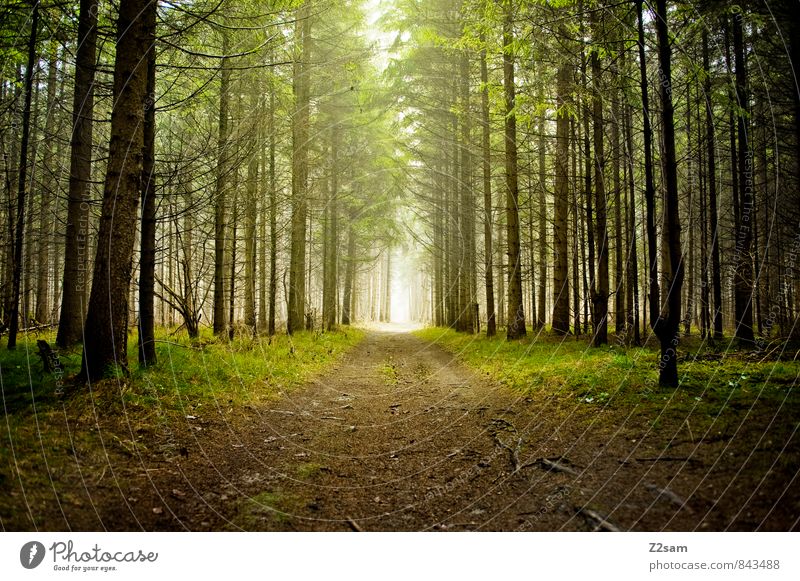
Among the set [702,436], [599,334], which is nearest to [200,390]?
[702,436]

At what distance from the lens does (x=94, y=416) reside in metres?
4.33

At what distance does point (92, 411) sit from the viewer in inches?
173

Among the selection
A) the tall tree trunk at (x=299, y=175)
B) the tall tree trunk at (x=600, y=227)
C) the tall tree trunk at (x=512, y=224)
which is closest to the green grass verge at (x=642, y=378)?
the tall tree trunk at (x=600, y=227)

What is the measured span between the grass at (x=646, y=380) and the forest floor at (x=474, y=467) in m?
0.04

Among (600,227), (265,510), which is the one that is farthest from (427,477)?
(600,227)

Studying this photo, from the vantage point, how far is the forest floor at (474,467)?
273cm

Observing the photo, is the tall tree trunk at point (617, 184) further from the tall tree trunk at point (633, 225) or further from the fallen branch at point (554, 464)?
the fallen branch at point (554, 464)

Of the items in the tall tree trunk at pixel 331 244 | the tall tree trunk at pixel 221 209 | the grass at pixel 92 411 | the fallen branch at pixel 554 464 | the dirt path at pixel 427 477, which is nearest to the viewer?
the dirt path at pixel 427 477

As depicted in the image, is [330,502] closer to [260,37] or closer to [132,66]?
[132,66]

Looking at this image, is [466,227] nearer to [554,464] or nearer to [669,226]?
[669,226]

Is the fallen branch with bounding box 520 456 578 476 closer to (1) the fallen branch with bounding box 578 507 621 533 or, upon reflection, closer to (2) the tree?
(1) the fallen branch with bounding box 578 507 621 533

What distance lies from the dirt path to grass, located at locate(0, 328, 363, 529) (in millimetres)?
371

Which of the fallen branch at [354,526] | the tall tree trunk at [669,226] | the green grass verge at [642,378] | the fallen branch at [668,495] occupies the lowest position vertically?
the fallen branch at [354,526]

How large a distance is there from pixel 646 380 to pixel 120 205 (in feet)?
26.2
